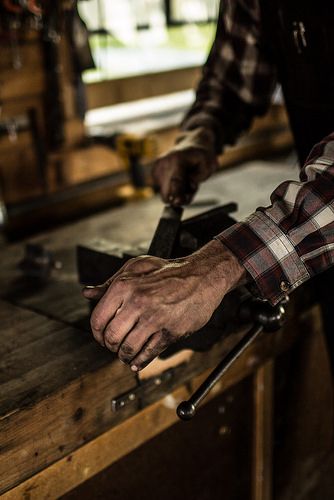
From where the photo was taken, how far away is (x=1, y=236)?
2.19m

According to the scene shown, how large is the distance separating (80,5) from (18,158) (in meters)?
0.71

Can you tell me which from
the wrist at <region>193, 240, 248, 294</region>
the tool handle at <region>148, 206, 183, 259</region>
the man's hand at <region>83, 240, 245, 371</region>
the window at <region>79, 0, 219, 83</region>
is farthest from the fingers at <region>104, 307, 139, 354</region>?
the window at <region>79, 0, 219, 83</region>

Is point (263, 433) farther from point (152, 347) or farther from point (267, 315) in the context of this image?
point (152, 347)

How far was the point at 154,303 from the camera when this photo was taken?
84 centimetres

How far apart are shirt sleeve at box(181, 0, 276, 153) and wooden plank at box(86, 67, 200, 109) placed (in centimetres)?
93

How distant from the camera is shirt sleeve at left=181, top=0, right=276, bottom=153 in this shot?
157 cm

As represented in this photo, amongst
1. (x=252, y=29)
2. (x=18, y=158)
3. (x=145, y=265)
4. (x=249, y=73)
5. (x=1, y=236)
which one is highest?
(x=252, y=29)

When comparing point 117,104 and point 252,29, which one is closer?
point 252,29

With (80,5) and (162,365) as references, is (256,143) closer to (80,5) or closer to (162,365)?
(80,5)

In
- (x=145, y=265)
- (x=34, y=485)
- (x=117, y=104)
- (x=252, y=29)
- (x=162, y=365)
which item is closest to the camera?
(x=145, y=265)

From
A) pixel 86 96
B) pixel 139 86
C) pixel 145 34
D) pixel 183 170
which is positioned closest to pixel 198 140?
pixel 183 170

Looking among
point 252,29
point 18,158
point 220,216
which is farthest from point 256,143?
point 220,216

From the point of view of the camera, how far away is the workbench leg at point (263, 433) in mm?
1609

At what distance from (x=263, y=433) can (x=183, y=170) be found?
772 millimetres
